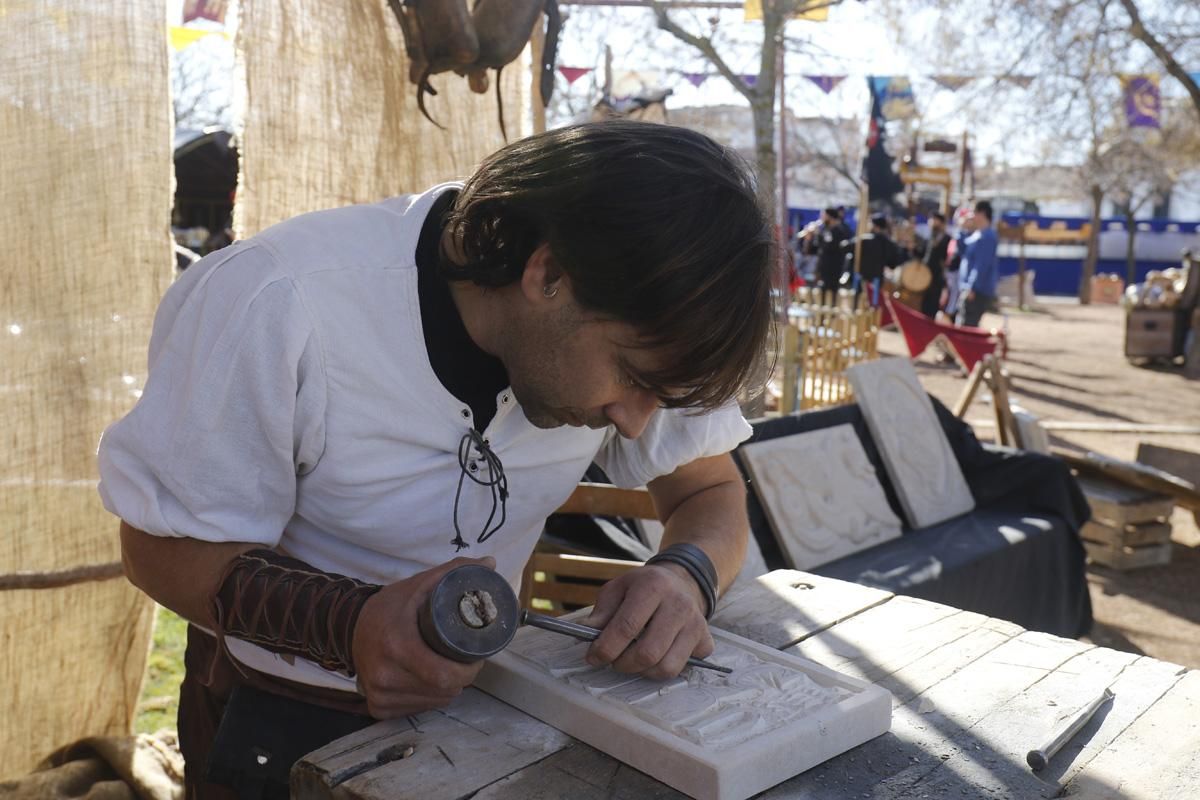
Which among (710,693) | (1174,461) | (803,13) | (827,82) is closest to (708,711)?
(710,693)

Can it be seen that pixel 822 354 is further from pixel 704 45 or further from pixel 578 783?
pixel 578 783

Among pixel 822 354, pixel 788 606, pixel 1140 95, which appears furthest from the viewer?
pixel 1140 95

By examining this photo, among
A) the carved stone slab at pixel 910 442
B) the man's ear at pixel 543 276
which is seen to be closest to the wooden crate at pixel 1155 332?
the carved stone slab at pixel 910 442

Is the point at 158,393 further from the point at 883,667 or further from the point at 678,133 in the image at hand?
the point at 883,667

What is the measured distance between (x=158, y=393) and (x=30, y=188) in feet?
4.17

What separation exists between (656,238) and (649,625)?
462 mm

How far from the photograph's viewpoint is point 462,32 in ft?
7.66

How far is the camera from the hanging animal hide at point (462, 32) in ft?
7.66

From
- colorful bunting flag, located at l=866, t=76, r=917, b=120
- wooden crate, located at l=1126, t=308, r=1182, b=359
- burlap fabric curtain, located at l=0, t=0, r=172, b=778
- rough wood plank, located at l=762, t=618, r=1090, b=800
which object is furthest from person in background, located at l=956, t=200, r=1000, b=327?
rough wood plank, located at l=762, t=618, r=1090, b=800

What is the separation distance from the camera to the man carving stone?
113cm

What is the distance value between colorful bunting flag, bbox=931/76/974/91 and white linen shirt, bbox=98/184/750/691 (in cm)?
1059

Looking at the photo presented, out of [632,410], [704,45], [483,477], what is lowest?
[483,477]

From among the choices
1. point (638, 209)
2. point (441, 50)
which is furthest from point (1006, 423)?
point (638, 209)

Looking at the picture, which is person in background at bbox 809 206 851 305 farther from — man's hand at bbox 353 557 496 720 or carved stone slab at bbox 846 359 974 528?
man's hand at bbox 353 557 496 720
